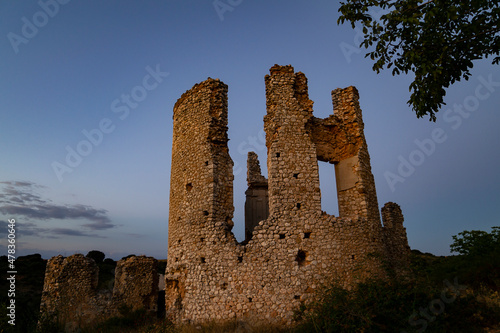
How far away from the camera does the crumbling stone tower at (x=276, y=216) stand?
356 inches

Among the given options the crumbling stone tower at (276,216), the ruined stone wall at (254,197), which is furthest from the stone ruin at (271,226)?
the ruined stone wall at (254,197)

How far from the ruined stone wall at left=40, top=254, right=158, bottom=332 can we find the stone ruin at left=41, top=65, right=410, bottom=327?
43 mm

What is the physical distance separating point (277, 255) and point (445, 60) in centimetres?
649

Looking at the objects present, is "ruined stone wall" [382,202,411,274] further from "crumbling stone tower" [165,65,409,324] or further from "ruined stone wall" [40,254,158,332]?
"ruined stone wall" [40,254,158,332]

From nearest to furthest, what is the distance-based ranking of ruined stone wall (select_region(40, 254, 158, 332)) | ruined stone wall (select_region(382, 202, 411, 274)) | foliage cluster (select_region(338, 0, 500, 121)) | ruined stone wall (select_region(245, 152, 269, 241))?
foliage cluster (select_region(338, 0, 500, 121))
ruined stone wall (select_region(382, 202, 411, 274))
ruined stone wall (select_region(40, 254, 158, 332))
ruined stone wall (select_region(245, 152, 269, 241))

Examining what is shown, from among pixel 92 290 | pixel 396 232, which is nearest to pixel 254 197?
pixel 396 232

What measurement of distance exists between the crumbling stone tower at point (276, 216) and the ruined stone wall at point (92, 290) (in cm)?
307

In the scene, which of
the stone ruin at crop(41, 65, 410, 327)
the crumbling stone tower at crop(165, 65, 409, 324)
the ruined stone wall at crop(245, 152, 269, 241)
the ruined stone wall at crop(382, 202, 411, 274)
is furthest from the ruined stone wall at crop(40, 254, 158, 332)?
the ruined stone wall at crop(382, 202, 411, 274)

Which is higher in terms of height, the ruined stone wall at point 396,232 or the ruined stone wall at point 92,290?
the ruined stone wall at point 396,232

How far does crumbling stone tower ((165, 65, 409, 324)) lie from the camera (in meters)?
9.05

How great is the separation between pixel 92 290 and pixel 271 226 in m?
9.16

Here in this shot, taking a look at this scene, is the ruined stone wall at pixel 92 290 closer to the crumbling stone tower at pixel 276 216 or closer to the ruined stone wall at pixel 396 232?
the crumbling stone tower at pixel 276 216

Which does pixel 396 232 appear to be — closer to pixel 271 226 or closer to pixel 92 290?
pixel 271 226

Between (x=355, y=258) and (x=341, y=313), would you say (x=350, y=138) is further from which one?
(x=341, y=313)
